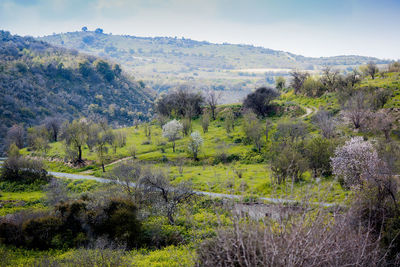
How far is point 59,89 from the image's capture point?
126 meters

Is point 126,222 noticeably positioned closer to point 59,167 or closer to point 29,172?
point 29,172

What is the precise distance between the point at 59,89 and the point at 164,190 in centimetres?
12178

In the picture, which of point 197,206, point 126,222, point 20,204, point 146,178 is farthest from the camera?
point 20,204

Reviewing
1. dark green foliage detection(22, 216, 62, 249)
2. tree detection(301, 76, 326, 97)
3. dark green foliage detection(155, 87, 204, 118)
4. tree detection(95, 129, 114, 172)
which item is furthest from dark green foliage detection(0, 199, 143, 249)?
tree detection(301, 76, 326, 97)

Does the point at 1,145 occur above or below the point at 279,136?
below

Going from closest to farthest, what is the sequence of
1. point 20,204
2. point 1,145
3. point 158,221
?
point 158,221, point 20,204, point 1,145

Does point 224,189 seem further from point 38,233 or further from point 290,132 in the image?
point 290,132

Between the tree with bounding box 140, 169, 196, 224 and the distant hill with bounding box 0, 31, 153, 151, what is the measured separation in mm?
75849

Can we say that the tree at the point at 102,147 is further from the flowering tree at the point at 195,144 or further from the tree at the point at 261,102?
the tree at the point at 261,102

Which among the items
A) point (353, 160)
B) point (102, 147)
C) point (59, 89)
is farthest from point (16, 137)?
point (353, 160)

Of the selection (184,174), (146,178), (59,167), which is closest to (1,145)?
(59,167)

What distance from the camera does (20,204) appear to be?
3247cm

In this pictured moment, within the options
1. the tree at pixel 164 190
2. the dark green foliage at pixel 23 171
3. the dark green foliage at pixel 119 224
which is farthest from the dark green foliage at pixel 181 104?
the dark green foliage at pixel 119 224

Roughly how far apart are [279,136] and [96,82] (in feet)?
411
